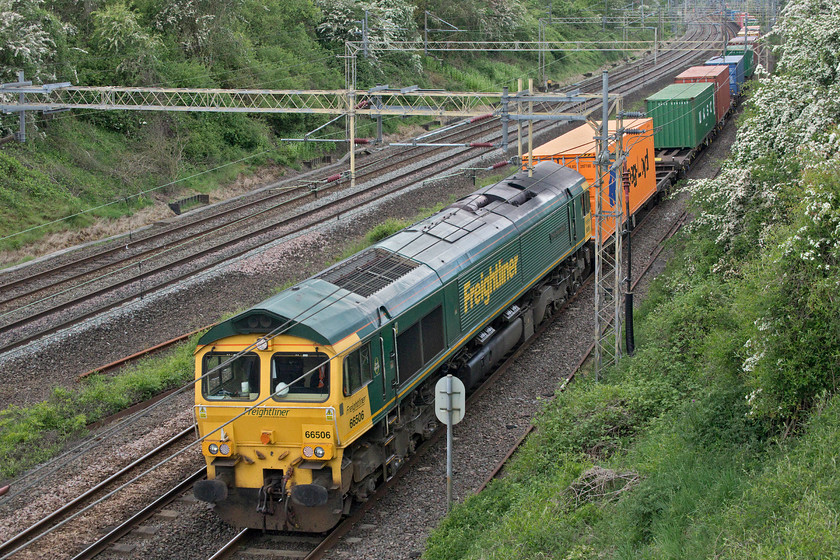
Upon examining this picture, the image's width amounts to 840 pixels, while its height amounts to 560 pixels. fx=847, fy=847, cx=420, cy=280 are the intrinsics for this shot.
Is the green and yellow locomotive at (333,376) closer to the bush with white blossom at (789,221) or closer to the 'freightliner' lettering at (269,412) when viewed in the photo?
the 'freightliner' lettering at (269,412)

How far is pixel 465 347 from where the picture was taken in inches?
645

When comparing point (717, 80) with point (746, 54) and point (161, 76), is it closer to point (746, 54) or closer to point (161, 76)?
point (746, 54)

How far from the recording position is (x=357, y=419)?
11.9 metres

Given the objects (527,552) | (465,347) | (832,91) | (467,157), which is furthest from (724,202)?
(467,157)

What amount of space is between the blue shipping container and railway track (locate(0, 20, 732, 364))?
17911 millimetres

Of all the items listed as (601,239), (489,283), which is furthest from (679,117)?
(489,283)

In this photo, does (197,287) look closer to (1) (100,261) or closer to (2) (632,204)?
(1) (100,261)

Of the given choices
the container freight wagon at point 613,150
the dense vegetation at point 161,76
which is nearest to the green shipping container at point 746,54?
the dense vegetation at point 161,76

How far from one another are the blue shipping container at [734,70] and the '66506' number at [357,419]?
40.6m

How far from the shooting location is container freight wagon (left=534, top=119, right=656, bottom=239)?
23406 mm

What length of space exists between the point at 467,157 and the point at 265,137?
1011cm

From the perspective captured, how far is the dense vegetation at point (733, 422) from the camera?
8.46 m

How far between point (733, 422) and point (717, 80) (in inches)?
1302

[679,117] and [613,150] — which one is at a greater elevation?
[679,117]
